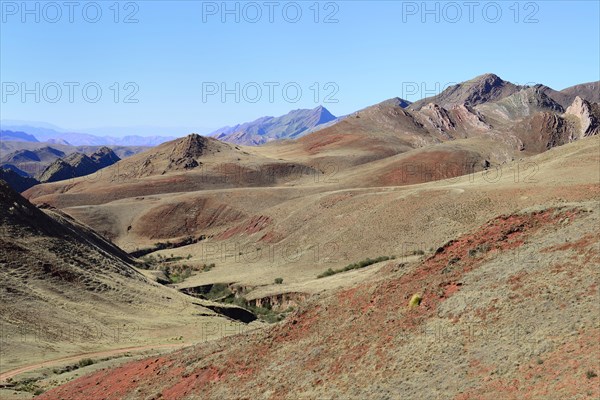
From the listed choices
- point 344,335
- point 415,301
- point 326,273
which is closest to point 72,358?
point 344,335

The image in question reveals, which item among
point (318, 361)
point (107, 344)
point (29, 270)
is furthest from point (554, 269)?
point (29, 270)

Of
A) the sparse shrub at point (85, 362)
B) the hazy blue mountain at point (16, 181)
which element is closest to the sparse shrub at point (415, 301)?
the sparse shrub at point (85, 362)

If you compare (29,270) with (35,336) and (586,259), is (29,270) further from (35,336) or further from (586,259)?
(586,259)

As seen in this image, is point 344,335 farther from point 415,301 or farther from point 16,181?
point 16,181

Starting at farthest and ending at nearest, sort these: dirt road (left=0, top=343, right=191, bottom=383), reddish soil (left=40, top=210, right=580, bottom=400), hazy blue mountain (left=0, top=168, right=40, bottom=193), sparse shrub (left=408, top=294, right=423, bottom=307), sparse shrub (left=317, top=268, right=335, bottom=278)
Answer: hazy blue mountain (left=0, top=168, right=40, bottom=193)
sparse shrub (left=317, top=268, right=335, bottom=278)
dirt road (left=0, top=343, right=191, bottom=383)
sparse shrub (left=408, top=294, right=423, bottom=307)
reddish soil (left=40, top=210, right=580, bottom=400)

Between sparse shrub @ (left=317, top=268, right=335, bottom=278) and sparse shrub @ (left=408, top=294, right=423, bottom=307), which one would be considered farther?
sparse shrub @ (left=317, top=268, right=335, bottom=278)

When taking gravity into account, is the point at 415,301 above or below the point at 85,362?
above

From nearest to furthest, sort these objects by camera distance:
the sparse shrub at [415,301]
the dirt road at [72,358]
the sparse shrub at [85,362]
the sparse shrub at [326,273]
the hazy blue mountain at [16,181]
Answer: the sparse shrub at [415,301]
the dirt road at [72,358]
the sparse shrub at [85,362]
the sparse shrub at [326,273]
the hazy blue mountain at [16,181]

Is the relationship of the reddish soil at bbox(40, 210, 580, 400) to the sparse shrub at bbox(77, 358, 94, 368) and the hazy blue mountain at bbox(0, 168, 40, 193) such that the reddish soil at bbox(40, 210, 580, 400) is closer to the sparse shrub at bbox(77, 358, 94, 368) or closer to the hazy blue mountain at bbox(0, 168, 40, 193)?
the sparse shrub at bbox(77, 358, 94, 368)

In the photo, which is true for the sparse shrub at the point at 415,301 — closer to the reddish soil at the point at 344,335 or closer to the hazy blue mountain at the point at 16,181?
the reddish soil at the point at 344,335

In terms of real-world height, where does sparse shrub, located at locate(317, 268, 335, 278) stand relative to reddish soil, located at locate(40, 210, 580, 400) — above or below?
below

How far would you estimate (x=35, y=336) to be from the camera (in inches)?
1389

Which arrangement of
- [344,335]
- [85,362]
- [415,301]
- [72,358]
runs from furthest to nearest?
1. [72,358]
2. [85,362]
3. [344,335]
4. [415,301]

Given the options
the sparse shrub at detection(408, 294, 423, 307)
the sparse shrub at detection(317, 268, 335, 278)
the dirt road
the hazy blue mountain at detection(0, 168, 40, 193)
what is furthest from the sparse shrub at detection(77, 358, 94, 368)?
the hazy blue mountain at detection(0, 168, 40, 193)
